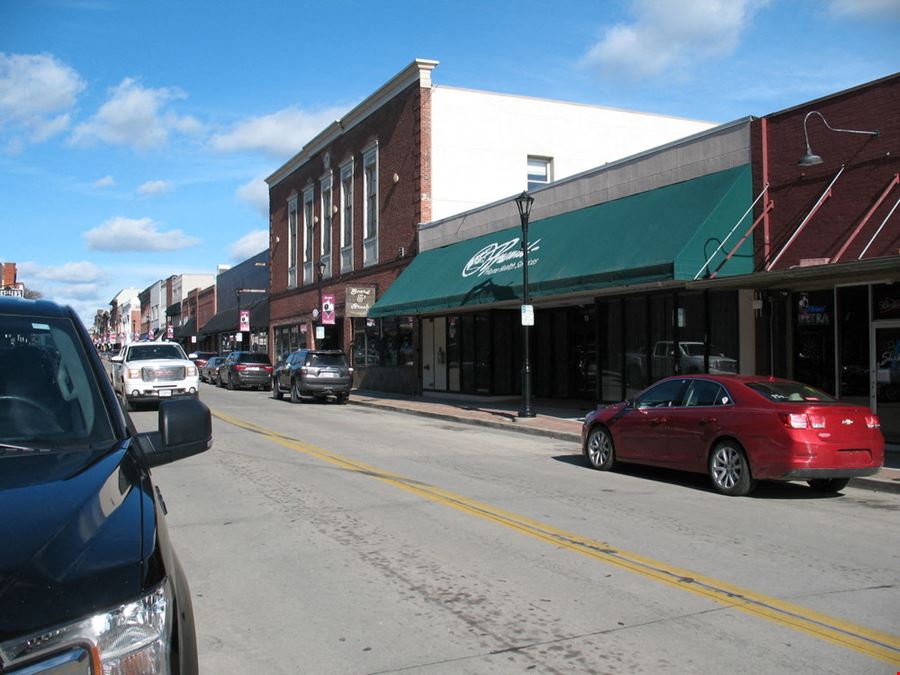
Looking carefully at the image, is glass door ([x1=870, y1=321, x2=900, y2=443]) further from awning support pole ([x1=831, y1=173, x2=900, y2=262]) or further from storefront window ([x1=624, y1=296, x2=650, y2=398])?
storefront window ([x1=624, y1=296, x2=650, y2=398])

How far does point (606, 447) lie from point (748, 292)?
5838 millimetres

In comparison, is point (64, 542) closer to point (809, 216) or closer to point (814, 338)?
point (809, 216)

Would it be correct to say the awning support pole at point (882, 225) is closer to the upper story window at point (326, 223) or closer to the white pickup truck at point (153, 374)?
the white pickup truck at point (153, 374)

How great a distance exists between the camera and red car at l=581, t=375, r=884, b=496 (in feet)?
31.4

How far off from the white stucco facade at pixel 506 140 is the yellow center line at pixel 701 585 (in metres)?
20.7

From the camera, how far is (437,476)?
1116 cm

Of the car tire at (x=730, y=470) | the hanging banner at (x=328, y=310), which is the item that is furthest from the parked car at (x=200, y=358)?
the car tire at (x=730, y=470)

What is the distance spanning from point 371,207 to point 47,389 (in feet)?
101

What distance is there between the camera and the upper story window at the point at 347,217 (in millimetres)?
35906

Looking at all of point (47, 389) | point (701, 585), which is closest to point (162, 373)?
point (701, 585)

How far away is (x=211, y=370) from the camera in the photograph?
42.2 metres

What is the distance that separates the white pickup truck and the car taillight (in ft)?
52.1

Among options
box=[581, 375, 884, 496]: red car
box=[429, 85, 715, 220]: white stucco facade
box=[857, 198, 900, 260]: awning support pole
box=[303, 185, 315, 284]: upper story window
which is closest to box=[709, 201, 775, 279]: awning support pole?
box=[857, 198, 900, 260]: awning support pole

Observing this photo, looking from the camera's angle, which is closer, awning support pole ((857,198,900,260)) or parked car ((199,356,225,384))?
awning support pole ((857,198,900,260))
